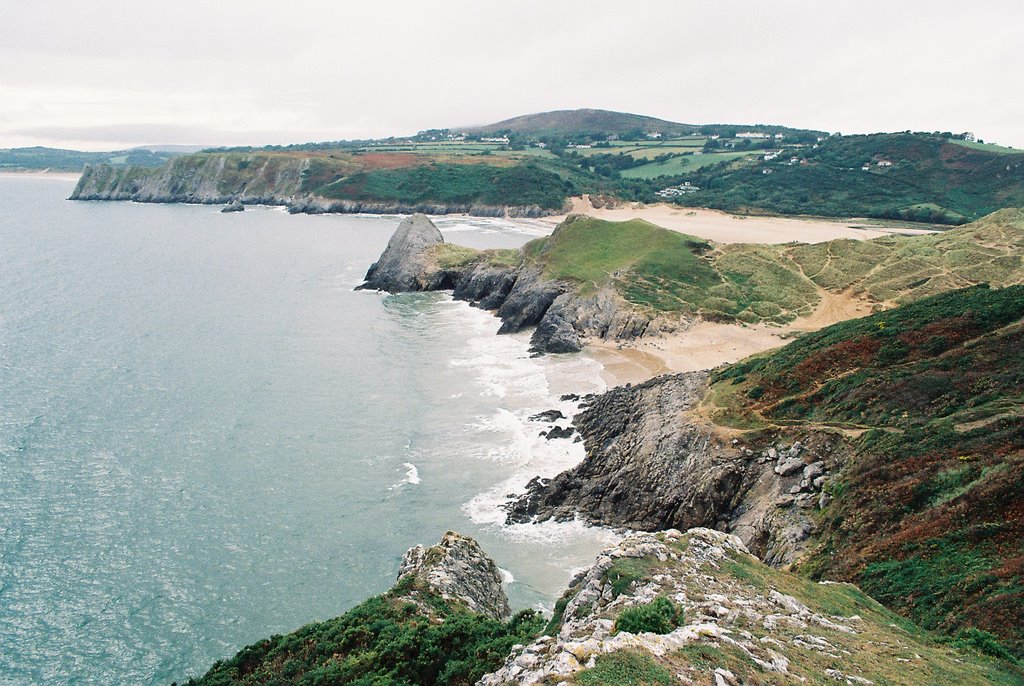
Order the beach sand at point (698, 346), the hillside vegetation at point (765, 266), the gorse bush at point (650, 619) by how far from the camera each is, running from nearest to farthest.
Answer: the gorse bush at point (650, 619) → the beach sand at point (698, 346) → the hillside vegetation at point (765, 266)

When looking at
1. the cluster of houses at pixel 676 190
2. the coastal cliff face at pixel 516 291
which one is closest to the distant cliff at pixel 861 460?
the coastal cliff face at pixel 516 291

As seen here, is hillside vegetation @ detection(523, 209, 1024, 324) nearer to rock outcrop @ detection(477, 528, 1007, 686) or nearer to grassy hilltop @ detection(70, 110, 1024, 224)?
rock outcrop @ detection(477, 528, 1007, 686)

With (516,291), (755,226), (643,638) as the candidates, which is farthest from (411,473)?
(755,226)

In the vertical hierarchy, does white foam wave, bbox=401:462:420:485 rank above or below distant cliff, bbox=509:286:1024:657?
below

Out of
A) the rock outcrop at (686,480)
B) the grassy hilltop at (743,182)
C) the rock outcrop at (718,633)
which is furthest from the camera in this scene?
the grassy hilltop at (743,182)

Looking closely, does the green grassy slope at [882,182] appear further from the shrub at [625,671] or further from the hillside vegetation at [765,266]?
the shrub at [625,671]

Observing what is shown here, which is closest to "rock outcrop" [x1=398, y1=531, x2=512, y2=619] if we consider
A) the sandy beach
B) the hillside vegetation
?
the hillside vegetation
